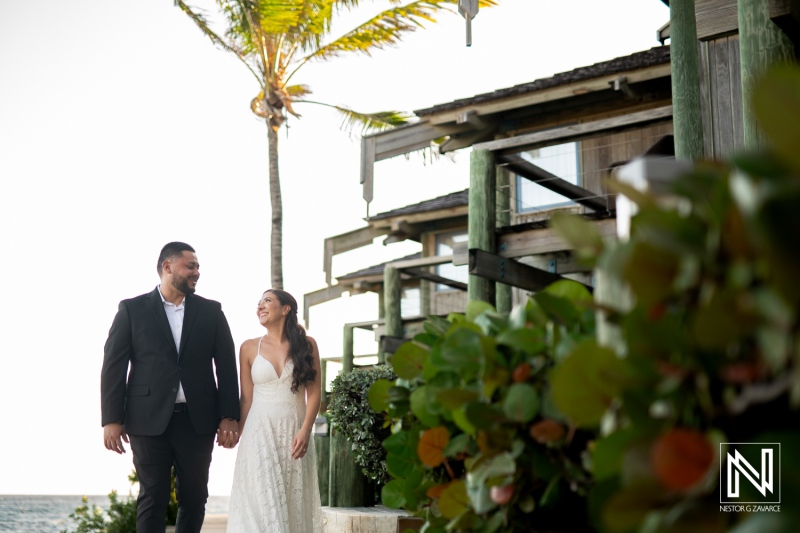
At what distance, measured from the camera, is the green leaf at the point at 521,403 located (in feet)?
3.98

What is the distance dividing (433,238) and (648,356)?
1661cm

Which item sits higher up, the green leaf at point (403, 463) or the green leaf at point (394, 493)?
the green leaf at point (403, 463)

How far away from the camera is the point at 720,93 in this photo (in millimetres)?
6352

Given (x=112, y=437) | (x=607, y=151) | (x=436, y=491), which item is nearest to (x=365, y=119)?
(x=607, y=151)

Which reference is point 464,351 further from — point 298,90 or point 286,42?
point 298,90

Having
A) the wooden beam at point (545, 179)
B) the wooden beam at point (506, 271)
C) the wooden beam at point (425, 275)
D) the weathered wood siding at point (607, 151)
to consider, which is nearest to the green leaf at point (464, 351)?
the wooden beam at point (506, 271)

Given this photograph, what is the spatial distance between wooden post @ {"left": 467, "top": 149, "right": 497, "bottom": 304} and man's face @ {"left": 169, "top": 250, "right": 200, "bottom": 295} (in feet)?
10.2

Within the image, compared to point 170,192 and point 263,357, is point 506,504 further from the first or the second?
point 170,192

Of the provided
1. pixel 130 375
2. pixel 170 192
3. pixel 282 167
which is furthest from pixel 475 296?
pixel 170 192

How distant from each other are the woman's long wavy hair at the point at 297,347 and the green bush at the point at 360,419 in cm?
51

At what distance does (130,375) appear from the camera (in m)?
5.79

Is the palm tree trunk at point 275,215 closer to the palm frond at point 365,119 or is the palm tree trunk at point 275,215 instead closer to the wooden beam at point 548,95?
the palm frond at point 365,119

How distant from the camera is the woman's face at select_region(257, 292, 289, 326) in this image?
6.71m

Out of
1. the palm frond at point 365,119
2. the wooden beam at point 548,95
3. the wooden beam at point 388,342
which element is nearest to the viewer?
the wooden beam at point 548,95
